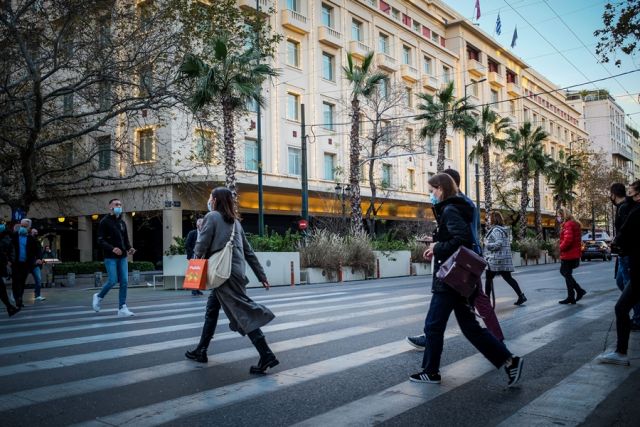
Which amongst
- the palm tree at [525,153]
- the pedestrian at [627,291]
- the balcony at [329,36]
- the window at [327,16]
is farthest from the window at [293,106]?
the pedestrian at [627,291]

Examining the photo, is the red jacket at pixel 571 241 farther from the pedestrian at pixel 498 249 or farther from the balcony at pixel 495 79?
the balcony at pixel 495 79

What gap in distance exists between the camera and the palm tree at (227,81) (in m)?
19.3

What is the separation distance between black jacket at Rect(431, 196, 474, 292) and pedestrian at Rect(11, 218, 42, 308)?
1057 centimetres

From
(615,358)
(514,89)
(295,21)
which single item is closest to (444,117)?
(295,21)

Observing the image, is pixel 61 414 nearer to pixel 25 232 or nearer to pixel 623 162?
pixel 25 232

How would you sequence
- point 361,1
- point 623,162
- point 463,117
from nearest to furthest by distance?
point 463,117 → point 361,1 → point 623,162

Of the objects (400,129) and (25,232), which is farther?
(400,129)

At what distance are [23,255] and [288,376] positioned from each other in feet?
33.4

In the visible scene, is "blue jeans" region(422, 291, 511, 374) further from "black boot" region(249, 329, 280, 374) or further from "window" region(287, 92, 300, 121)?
"window" region(287, 92, 300, 121)

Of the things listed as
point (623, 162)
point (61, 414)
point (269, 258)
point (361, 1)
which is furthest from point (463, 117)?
point (623, 162)

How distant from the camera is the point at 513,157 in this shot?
42844mm

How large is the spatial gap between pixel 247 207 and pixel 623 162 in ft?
342

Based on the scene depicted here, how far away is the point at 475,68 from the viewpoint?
5578 centimetres

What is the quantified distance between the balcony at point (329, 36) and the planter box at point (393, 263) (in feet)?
58.0
